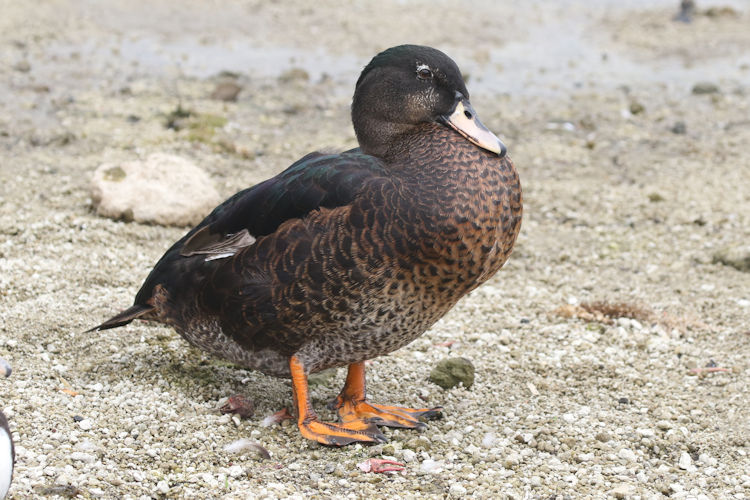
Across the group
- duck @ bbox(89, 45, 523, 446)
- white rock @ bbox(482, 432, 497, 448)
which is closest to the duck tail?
duck @ bbox(89, 45, 523, 446)

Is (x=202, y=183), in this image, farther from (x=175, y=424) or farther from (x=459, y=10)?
(x=459, y=10)

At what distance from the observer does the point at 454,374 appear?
4957mm

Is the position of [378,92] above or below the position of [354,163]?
above

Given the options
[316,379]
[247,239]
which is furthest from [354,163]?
[316,379]

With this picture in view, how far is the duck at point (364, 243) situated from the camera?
3918 millimetres

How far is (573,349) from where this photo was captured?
5477mm

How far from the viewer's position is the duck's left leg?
452 centimetres

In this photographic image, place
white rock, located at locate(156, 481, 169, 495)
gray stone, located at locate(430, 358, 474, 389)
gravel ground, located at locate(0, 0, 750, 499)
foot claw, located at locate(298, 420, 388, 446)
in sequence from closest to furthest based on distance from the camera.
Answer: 1. white rock, located at locate(156, 481, 169, 495)
2. gravel ground, located at locate(0, 0, 750, 499)
3. foot claw, located at locate(298, 420, 388, 446)
4. gray stone, located at locate(430, 358, 474, 389)

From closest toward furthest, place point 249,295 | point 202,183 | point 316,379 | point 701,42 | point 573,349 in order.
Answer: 1. point 249,295
2. point 316,379
3. point 573,349
4. point 202,183
5. point 701,42

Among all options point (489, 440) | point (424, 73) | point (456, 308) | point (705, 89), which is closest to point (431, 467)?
point (489, 440)

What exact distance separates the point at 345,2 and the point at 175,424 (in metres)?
12.1

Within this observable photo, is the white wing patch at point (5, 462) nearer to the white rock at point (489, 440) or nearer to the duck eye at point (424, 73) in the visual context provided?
the white rock at point (489, 440)

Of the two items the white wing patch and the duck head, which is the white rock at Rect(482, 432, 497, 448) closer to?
the duck head

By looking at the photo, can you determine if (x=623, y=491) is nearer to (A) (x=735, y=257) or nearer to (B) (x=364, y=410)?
(B) (x=364, y=410)
